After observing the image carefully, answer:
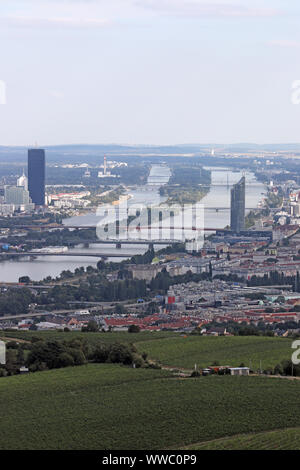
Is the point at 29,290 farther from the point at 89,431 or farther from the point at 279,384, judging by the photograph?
the point at 89,431

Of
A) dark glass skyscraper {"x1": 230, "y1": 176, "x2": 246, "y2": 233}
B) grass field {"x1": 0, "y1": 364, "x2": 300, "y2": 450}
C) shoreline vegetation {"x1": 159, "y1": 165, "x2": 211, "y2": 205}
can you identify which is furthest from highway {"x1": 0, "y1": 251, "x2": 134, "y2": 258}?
grass field {"x1": 0, "y1": 364, "x2": 300, "y2": 450}

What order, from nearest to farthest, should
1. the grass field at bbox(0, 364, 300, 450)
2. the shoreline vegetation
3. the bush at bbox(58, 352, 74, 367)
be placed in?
1. the grass field at bbox(0, 364, 300, 450)
2. the bush at bbox(58, 352, 74, 367)
3. the shoreline vegetation

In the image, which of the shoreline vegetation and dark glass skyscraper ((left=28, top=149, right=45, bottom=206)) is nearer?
the shoreline vegetation

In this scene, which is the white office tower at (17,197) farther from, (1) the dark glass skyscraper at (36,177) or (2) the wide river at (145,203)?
(2) the wide river at (145,203)

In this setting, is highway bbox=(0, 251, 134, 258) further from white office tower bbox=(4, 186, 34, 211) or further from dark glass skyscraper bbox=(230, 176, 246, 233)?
white office tower bbox=(4, 186, 34, 211)

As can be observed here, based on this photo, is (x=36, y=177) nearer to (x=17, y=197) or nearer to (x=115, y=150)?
(x=17, y=197)
